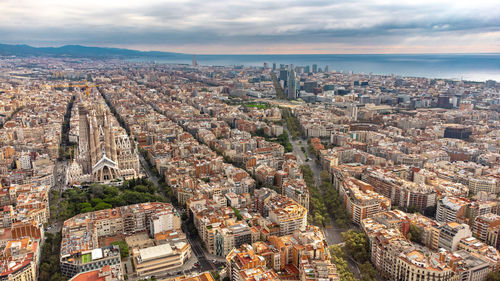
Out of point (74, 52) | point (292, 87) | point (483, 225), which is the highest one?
point (74, 52)

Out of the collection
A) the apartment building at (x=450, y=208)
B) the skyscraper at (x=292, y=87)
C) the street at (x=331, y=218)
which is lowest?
the street at (x=331, y=218)

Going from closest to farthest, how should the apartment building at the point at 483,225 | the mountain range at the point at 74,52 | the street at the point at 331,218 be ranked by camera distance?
the street at the point at 331,218 < the apartment building at the point at 483,225 < the mountain range at the point at 74,52

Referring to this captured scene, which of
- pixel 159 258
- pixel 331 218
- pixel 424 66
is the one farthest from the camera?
pixel 424 66

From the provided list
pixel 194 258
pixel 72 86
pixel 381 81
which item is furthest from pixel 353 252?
pixel 381 81

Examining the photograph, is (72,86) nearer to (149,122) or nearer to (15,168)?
(149,122)

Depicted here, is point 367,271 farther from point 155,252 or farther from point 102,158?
point 102,158

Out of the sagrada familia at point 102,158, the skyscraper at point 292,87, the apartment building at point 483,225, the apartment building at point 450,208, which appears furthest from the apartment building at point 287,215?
the skyscraper at point 292,87

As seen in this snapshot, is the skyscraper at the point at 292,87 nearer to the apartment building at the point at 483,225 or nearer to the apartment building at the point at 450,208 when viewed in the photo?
the apartment building at the point at 450,208

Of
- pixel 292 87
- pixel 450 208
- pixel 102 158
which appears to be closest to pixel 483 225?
pixel 450 208

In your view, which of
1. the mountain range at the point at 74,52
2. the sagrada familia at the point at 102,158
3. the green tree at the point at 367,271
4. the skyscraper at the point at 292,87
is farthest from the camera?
the mountain range at the point at 74,52
